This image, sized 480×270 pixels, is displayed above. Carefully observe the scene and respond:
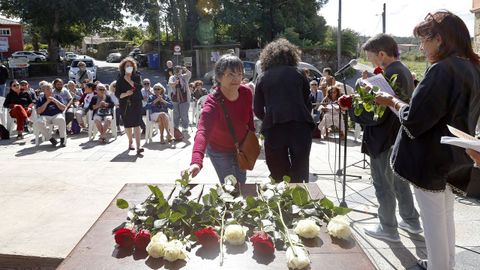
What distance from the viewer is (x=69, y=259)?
1778 mm

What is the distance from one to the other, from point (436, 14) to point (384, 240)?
2.01 m

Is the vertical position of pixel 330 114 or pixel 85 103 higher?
pixel 85 103

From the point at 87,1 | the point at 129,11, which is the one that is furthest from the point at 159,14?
the point at 87,1

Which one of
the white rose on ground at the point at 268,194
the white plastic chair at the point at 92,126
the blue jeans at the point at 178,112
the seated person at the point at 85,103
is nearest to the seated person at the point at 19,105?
the seated person at the point at 85,103

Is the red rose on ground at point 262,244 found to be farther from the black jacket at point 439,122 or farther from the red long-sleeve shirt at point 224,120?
the red long-sleeve shirt at point 224,120

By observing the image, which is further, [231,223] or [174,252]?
[231,223]

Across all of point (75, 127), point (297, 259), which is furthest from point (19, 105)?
→ point (297, 259)

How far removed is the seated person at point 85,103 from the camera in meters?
9.66

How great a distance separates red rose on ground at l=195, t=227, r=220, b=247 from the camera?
182 cm

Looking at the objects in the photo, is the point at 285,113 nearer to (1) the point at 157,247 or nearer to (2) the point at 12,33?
(1) the point at 157,247

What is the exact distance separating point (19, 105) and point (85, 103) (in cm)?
154

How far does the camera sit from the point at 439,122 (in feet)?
8.18

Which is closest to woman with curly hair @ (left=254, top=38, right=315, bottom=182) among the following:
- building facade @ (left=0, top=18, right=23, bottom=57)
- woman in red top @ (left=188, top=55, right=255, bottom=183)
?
woman in red top @ (left=188, top=55, right=255, bottom=183)

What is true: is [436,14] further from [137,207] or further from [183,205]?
[137,207]
